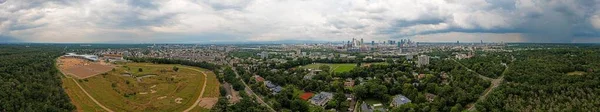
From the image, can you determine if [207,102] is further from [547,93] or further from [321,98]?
[547,93]

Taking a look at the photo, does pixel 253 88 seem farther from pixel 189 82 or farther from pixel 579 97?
pixel 579 97

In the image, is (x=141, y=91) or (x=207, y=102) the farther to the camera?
(x=141, y=91)

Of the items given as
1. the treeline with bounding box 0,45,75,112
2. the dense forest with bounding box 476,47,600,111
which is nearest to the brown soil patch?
the treeline with bounding box 0,45,75,112

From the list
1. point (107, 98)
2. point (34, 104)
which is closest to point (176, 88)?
point (107, 98)

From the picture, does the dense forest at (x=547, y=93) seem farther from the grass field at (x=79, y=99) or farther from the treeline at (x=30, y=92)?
the treeline at (x=30, y=92)

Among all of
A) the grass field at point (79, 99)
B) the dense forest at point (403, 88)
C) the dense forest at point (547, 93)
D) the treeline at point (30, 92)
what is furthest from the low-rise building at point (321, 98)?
the treeline at point (30, 92)

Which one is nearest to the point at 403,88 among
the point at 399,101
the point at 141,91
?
the point at 399,101

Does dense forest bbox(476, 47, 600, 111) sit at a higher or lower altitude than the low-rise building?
higher

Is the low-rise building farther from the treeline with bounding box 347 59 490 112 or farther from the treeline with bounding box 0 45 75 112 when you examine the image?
the treeline with bounding box 0 45 75 112
